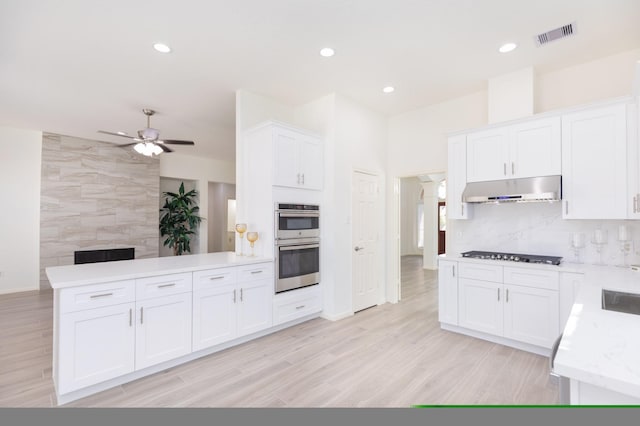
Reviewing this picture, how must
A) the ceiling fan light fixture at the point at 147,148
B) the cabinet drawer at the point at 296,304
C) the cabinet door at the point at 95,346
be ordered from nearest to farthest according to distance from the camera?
the cabinet door at the point at 95,346, the cabinet drawer at the point at 296,304, the ceiling fan light fixture at the point at 147,148

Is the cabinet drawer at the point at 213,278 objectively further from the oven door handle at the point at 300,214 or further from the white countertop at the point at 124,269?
the oven door handle at the point at 300,214

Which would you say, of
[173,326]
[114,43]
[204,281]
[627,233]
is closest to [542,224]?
[627,233]

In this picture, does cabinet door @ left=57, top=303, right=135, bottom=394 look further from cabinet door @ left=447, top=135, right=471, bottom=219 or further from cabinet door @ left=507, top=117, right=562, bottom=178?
cabinet door @ left=507, top=117, right=562, bottom=178

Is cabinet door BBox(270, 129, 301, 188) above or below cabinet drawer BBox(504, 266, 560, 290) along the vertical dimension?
above

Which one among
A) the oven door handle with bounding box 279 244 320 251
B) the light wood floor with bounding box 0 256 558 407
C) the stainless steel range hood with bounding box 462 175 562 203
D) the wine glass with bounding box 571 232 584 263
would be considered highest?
the stainless steel range hood with bounding box 462 175 562 203

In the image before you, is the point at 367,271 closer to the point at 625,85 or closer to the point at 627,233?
the point at 627,233

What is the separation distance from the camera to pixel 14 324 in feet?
12.7

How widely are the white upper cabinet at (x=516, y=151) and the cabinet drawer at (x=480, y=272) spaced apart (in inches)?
39.3

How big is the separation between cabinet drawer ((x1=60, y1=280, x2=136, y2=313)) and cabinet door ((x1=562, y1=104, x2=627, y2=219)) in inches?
160

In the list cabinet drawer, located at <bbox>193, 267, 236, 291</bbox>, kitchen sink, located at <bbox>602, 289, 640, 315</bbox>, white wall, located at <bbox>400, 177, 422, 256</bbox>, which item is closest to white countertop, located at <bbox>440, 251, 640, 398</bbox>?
kitchen sink, located at <bbox>602, 289, 640, 315</bbox>

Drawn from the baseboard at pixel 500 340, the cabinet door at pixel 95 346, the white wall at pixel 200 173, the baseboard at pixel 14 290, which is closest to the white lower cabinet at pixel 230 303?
the cabinet door at pixel 95 346

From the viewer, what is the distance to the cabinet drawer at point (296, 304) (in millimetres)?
3553

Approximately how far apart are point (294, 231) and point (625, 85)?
12.5ft

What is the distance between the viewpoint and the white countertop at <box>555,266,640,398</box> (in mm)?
836
